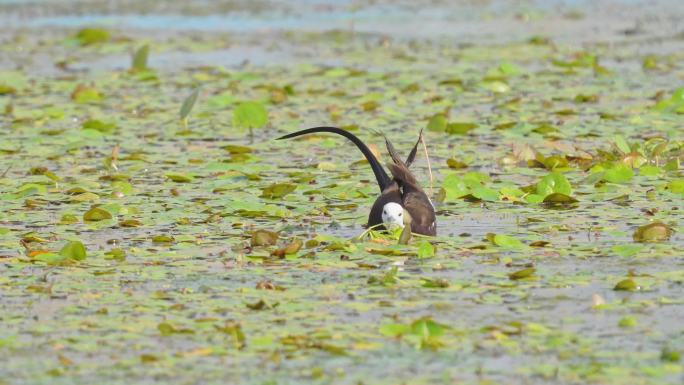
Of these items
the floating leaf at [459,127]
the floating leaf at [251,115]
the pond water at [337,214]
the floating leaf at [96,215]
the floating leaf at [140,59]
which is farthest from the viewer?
the floating leaf at [140,59]

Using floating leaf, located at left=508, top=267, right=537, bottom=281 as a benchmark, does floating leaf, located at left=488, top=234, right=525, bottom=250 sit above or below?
above

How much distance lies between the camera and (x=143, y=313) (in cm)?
536

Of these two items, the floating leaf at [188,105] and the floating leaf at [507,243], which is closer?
the floating leaf at [507,243]

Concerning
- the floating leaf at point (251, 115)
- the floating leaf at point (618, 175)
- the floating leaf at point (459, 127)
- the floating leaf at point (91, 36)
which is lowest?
the floating leaf at point (618, 175)

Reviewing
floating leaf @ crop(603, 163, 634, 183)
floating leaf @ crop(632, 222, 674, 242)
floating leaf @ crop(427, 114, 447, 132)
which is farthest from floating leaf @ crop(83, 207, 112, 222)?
floating leaf @ crop(427, 114, 447, 132)

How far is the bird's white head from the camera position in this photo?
6.59 m

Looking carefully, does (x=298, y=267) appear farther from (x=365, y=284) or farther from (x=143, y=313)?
(x=143, y=313)

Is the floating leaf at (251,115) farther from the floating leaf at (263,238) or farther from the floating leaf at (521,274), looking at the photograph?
the floating leaf at (521,274)

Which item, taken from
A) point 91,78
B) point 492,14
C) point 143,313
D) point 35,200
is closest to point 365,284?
point 143,313


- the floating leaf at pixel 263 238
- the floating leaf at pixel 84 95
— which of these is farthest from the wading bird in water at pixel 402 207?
the floating leaf at pixel 84 95

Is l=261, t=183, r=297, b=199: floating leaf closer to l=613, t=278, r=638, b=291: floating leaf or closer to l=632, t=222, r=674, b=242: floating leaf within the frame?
l=632, t=222, r=674, b=242: floating leaf

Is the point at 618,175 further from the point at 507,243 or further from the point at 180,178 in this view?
the point at 180,178

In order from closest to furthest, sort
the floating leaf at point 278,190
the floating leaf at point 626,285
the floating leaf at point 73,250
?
the floating leaf at point 626,285
the floating leaf at point 73,250
the floating leaf at point 278,190

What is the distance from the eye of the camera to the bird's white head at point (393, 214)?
6586 millimetres
